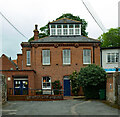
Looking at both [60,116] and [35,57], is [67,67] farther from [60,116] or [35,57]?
[60,116]

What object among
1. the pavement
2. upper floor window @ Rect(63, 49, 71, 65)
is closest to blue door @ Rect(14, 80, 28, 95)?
upper floor window @ Rect(63, 49, 71, 65)

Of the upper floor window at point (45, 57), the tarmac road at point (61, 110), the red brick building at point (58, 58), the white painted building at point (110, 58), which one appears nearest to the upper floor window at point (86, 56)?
the red brick building at point (58, 58)

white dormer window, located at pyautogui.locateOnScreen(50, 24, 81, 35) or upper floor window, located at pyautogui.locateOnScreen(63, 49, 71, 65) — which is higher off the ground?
white dormer window, located at pyautogui.locateOnScreen(50, 24, 81, 35)

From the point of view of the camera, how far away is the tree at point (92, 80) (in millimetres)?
25375

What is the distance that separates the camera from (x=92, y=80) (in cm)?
2538

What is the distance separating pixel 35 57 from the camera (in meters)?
32.3

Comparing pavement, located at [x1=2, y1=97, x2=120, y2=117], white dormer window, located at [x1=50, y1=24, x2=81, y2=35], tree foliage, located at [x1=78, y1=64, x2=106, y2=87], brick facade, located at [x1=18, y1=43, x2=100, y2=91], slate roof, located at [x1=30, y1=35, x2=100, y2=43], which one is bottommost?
pavement, located at [x1=2, y1=97, x2=120, y2=117]

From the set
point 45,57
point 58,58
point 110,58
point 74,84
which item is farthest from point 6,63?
point 110,58

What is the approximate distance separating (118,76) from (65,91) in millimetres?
12863

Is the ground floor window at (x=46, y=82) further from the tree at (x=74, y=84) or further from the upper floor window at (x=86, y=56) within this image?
the upper floor window at (x=86, y=56)

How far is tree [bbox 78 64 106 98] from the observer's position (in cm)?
2538

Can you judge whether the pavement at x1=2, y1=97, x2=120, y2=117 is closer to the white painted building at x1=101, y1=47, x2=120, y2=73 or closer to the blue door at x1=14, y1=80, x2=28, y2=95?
the blue door at x1=14, y1=80, x2=28, y2=95

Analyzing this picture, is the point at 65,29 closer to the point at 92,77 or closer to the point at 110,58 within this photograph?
the point at 110,58

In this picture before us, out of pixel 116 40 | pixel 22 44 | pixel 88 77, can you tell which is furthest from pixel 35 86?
pixel 116 40
